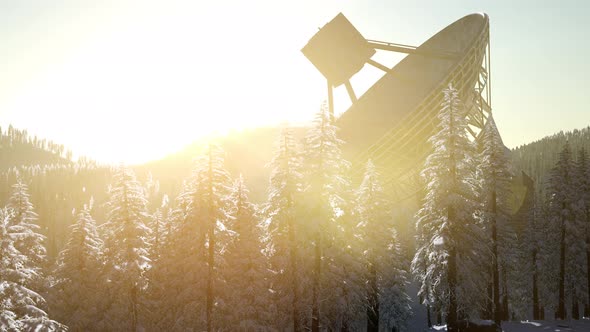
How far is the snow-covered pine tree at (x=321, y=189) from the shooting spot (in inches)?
992

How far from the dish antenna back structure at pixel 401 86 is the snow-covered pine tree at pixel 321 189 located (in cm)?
501

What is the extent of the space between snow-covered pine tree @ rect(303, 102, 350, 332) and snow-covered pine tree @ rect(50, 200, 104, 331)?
1740 cm

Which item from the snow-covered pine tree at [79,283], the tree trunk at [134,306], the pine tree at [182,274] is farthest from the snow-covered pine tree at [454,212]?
the snow-covered pine tree at [79,283]

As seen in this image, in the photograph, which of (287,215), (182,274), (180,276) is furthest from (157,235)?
(287,215)

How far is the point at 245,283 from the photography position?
3127 centimetres

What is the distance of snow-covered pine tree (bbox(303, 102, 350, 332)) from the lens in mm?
25186

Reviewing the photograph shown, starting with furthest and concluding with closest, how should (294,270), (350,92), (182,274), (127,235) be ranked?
(350,92)
(182,274)
(127,235)
(294,270)

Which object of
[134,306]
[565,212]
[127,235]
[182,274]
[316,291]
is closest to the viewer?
[316,291]

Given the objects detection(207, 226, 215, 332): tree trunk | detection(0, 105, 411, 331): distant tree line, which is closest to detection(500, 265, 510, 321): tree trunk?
detection(0, 105, 411, 331): distant tree line

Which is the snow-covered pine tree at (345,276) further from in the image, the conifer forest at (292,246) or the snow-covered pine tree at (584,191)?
the snow-covered pine tree at (584,191)

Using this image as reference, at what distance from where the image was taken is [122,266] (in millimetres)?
29672

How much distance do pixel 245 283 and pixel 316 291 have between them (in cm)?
769

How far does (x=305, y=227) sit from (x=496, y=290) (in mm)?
15410

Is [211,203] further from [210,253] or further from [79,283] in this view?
[79,283]
